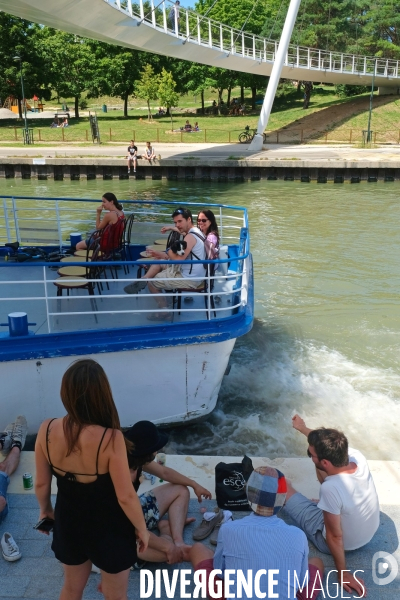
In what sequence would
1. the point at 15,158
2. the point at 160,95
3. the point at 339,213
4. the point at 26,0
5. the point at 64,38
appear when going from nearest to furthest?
1. the point at 26,0
2. the point at 339,213
3. the point at 15,158
4. the point at 160,95
5. the point at 64,38

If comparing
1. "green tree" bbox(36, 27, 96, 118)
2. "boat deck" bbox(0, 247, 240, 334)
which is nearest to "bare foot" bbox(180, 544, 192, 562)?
"boat deck" bbox(0, 247, 240, 334)

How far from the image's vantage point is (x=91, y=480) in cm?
297

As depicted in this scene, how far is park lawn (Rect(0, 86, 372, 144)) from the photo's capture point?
4291 centimetres

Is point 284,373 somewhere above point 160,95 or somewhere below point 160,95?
below

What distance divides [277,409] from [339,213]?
47.4 feet

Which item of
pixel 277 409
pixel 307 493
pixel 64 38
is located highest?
pixel 64 38

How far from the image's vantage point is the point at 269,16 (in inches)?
2354

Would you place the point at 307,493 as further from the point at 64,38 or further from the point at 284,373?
the point at 64,38

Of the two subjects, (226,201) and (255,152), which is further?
(255,152)

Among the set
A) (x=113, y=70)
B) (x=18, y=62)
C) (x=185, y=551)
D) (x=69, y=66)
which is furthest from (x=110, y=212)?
(x=69, y=66)

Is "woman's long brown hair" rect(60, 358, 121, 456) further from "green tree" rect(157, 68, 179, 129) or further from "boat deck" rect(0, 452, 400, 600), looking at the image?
"green tree" rect(157, 68, 179, 129)

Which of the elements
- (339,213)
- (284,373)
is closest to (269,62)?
(339,213)

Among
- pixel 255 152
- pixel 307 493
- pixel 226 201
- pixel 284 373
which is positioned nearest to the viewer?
pixel 307 493

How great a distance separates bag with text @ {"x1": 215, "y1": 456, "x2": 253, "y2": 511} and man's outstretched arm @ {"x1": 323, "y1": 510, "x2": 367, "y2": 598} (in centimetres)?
85
